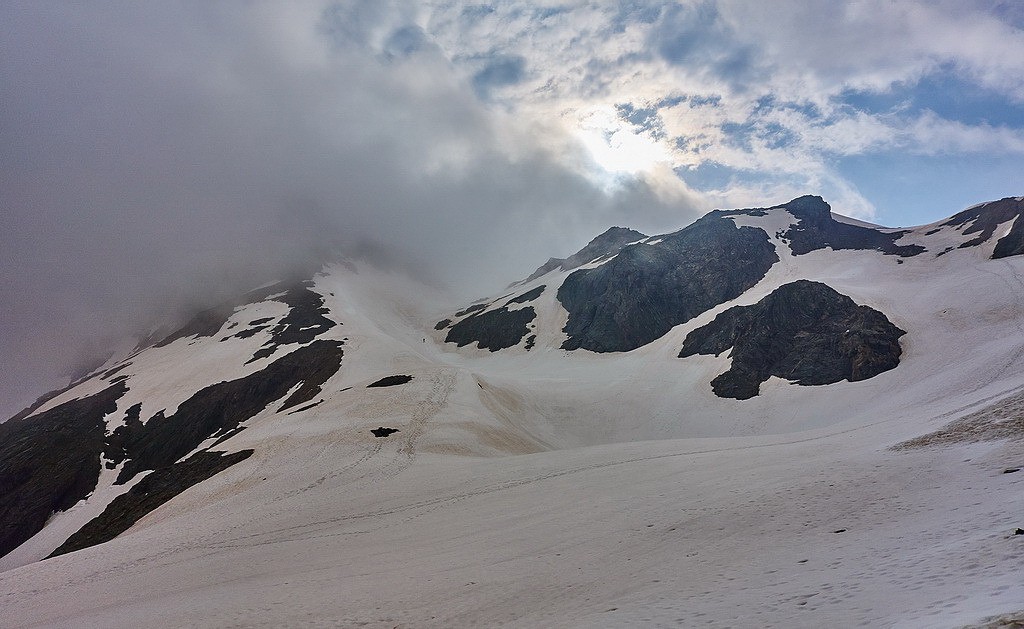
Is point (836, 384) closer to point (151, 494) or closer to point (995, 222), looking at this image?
point (995, 222)

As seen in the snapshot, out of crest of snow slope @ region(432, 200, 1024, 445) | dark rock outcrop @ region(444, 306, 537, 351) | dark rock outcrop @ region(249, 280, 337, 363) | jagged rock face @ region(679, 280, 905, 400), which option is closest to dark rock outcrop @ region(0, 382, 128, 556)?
dark rock outcrop @ region(249, 280, 337, 363)

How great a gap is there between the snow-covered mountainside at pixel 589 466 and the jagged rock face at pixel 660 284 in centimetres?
72

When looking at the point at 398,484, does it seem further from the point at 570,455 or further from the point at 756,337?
the point at 756,337

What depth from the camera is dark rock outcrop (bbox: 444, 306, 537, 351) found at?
96500 millimetres

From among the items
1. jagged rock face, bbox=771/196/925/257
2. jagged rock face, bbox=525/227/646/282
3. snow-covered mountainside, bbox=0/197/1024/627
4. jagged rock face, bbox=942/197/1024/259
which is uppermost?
jagged rock face, bbox=525/227/646/282

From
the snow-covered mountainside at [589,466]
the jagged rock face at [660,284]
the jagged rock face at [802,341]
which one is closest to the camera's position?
the snow-covered mountainside at [589,466]

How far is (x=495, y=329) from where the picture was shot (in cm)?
10181

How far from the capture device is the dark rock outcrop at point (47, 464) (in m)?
53.3

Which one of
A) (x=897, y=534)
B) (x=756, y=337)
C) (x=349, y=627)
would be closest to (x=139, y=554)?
(x=349, y=627)

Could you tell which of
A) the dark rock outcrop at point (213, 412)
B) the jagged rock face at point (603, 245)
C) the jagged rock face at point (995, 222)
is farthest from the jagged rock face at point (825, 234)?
the dark rock outcrop at point (213, 412)

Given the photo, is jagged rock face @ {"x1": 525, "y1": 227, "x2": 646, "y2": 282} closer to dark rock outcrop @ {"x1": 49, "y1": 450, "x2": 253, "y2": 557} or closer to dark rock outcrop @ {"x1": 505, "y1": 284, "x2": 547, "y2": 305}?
dark rock outcrop @ {"x1": 505, "y1": 284, "x2": 547, "y2": 305}

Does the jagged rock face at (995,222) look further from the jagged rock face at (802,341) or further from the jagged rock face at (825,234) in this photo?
→ the jagged rock face at (802,341)

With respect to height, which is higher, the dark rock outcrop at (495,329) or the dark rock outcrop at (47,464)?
the dark rock outcrop at (495,329)

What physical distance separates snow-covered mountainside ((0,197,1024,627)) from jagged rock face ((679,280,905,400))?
1.05ft
